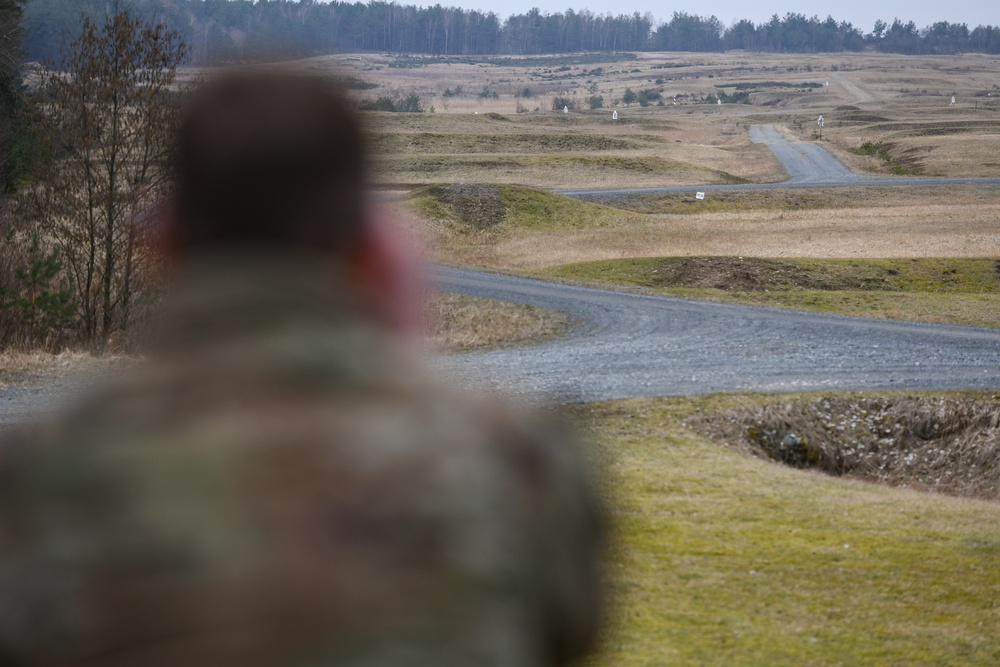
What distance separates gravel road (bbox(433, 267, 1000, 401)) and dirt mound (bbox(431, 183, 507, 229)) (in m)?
15.2

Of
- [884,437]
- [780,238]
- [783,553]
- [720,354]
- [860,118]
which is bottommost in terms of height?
[884,437]

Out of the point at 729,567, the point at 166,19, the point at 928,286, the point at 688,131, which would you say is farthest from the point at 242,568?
the point at 688,131

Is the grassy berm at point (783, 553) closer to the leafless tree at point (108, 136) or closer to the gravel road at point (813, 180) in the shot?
the leafless tree at point (108, 136)

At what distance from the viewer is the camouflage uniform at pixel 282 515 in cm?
80

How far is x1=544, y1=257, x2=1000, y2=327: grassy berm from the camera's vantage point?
23.1 m

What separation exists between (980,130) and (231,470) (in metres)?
76.2

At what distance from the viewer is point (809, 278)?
26766 mm

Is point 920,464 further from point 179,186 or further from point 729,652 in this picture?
point 179,186

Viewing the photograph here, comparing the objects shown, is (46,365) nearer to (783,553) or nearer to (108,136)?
(108,136)

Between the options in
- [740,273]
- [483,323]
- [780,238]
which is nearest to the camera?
[483,323]

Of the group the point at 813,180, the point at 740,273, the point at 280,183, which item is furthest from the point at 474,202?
the point at 280,183

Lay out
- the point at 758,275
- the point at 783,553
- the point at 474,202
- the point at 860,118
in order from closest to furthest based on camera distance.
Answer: the point at 783,553 < the point at 758,275 < the point at 474,202 < the point at 860,118

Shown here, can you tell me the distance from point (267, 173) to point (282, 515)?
1.19 feet

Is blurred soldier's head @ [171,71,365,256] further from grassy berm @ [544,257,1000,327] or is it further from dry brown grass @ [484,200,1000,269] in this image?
dry brown grass @ [484,200,1000,269]
